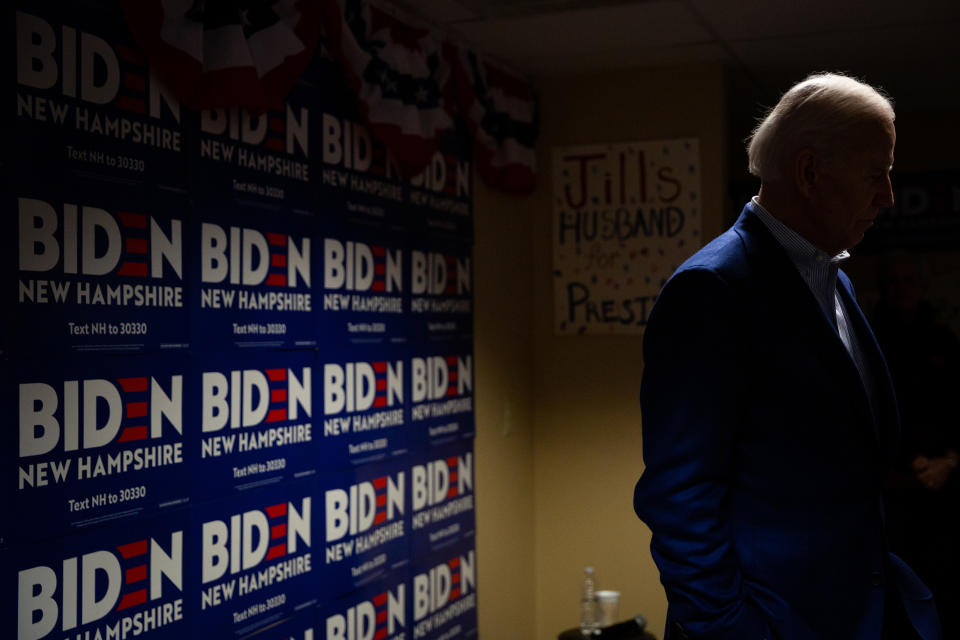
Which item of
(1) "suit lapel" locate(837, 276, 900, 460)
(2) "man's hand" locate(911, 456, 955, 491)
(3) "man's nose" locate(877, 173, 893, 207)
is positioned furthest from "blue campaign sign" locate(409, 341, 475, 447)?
(3) "man's nose" locate(877, 173, 893, 207)

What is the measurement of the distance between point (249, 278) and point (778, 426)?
157cm

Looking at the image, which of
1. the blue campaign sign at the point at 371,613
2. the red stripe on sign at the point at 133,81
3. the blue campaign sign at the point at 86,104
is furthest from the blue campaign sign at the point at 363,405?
the red stripe on sign at the point at 133,81

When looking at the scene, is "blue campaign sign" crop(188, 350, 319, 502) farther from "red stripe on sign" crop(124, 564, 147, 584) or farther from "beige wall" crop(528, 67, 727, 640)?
"beige wall" crop(528, 67, 727, 640)

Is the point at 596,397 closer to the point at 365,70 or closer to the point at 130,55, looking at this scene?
the point at 365,70

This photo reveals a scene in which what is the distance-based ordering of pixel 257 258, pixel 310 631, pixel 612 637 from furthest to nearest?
pixel 612 637
pixel 310 631
pixel 257 258

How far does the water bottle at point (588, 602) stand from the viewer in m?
3.93

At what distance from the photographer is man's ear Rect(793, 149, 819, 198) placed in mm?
1430

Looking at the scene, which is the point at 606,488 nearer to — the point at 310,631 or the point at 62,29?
the point at 310,631

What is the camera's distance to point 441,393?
11.6ft

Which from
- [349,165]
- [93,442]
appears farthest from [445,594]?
[93,442]

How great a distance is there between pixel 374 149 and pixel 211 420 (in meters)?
1.13

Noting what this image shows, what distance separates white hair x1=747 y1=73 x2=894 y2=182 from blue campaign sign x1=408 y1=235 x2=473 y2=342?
6.52ft

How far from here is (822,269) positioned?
1501 mm

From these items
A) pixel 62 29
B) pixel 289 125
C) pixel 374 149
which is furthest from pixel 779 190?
pixel 374 149
